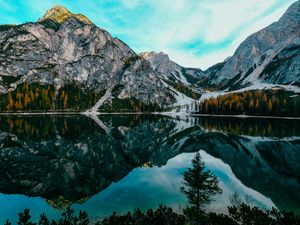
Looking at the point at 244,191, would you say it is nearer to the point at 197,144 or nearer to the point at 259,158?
the point at 259,158

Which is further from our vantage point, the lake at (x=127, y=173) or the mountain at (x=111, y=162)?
the mountain at (x=111, y=162)

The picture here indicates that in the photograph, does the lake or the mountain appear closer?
the lake

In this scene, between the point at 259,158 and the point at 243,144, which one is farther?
the point at 243,144

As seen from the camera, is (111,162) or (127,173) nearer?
(127,173)

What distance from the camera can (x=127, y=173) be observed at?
5147cm

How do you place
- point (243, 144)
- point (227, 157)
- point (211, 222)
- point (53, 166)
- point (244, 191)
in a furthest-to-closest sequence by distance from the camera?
point (243, 144)
point (227, 157)
point (53, 166)
point (244, 191)
point (211, 222)

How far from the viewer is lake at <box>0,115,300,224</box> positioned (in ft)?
114

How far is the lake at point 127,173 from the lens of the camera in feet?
114

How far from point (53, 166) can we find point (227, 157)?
41.7 meters

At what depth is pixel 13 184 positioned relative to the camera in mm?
42406

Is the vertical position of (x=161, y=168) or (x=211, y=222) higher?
(x=211, y=222)

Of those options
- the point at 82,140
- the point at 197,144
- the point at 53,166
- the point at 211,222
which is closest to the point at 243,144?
the point at 197,144

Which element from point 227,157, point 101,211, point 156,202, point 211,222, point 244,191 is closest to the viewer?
point 211,222

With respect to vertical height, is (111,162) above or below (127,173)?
above
